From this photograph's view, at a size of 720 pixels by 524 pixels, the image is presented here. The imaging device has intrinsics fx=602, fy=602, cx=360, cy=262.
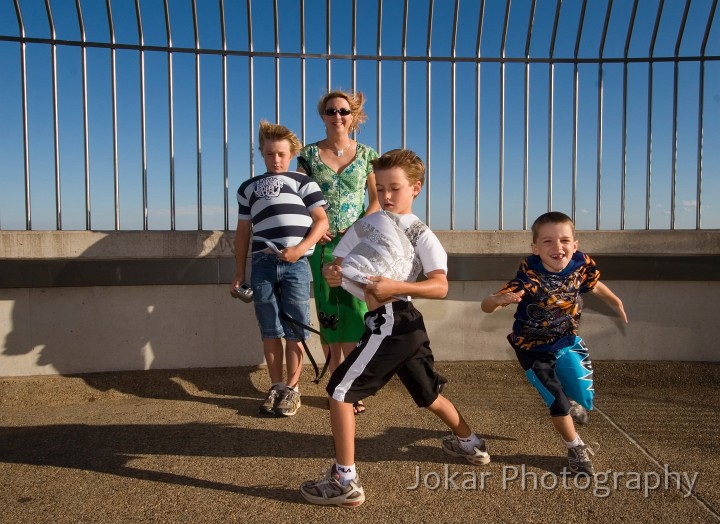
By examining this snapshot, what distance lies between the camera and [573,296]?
3012 mm

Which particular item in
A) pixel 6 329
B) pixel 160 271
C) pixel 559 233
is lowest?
pixel 6 329

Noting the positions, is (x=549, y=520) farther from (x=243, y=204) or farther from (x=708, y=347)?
(x=708, y=347)

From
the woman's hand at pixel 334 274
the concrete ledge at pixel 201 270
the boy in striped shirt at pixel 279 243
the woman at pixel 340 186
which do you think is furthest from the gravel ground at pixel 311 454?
the woman's hand at pixel 334 274

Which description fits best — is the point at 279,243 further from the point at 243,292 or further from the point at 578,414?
the point at 578,414

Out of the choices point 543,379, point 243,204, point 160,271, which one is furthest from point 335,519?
point 160,271

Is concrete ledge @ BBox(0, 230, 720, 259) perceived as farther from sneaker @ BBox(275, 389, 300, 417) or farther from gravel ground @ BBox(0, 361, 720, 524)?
sneaker @ BBox(275, 389, 300, 417)

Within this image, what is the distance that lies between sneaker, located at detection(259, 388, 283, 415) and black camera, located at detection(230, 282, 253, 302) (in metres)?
0.60

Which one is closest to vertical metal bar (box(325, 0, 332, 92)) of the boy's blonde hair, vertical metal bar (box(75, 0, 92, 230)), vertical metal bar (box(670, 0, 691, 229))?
the boy's blonde hair

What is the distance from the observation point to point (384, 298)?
100 inches

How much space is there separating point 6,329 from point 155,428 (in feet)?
4.78

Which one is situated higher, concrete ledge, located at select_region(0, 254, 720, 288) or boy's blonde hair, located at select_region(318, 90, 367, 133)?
boy's blonde hair, located at select_region(318, 90, 367, 133)

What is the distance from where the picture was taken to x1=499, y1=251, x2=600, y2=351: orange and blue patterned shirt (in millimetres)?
2984

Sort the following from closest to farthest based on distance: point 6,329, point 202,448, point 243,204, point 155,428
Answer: point 202,448, point 155,428, point 243,204, point 6,329

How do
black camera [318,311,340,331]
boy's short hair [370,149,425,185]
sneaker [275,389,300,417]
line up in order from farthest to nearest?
sneaker [275,389,300,417], black camera [318,311,340,331], boy's short hair [370,149,425,185]
